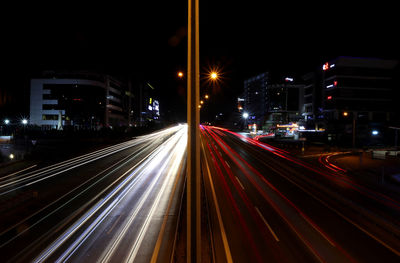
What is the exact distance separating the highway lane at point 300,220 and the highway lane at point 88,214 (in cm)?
271

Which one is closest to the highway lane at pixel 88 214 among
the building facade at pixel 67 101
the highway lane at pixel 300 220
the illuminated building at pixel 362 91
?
the highway lane at pixel 300 220

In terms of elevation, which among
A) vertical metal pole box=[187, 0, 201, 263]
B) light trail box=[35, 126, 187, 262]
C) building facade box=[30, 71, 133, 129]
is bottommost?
light trail box=[35, 126, 187, 262]

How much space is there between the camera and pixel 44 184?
627 inches

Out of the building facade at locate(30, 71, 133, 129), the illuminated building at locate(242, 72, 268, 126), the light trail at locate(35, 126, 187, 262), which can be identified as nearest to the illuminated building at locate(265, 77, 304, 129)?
the illuminated building at locate(242, 72, 268, 126)

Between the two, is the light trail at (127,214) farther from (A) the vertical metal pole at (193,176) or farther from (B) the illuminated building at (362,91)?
(B) the illuminated building at (362,91)

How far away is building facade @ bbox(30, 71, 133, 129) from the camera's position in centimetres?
7831

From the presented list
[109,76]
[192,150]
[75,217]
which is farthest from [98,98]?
[192,150]

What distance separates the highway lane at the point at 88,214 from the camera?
7906 millimetres

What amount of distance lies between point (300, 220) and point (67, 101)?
285 feet

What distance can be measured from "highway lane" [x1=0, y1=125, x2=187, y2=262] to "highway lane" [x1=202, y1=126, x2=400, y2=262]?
2.71m

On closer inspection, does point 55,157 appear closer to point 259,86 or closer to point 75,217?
point 75,217

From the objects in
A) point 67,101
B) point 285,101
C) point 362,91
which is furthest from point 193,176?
point 285,101

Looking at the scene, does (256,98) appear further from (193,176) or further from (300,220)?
(193,176)

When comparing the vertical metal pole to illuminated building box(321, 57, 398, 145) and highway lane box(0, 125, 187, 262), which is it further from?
illuminated building box(321, 57, 398, 145)
